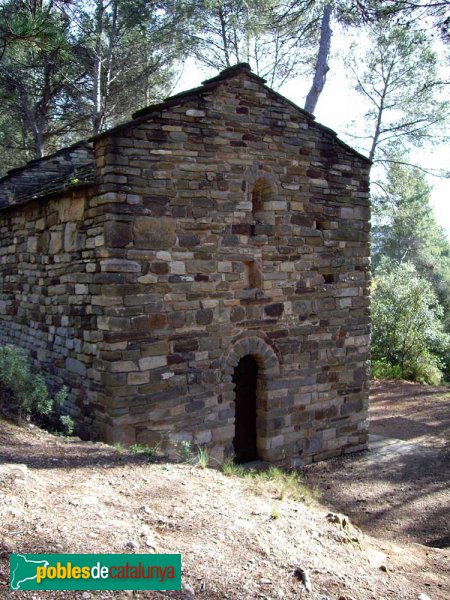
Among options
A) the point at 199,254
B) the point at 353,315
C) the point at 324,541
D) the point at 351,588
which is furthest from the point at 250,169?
the point at 351,588

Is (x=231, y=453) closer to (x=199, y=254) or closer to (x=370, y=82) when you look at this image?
(x=199, y=254)

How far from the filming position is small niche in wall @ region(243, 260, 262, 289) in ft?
22.3

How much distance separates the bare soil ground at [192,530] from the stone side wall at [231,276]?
1074 mm

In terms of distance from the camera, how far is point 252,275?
688 centimetres

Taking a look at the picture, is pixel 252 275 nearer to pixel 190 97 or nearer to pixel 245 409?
pixel 245 409

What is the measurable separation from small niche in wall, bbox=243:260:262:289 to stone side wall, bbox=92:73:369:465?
0.01 meters

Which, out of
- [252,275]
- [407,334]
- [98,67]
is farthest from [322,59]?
[252,275]

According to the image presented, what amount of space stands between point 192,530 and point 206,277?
3196 mm

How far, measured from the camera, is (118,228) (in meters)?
5.71

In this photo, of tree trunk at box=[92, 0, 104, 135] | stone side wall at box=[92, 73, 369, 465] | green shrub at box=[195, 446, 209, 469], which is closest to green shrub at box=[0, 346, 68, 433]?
stone side wall at box=[92, 73, 369, 465]

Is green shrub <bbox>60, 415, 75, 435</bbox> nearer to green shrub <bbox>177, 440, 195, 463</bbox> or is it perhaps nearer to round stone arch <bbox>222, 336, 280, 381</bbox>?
green shrub <bbox>177, 440, 195, 463</bbox>

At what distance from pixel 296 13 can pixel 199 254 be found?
977cm

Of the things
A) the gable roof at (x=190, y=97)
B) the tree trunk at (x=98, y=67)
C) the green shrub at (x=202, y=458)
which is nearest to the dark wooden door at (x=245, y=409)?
the green shrub at (x=202, y=458)

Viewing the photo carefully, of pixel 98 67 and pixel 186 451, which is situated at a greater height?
pixel 98 67
